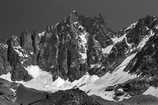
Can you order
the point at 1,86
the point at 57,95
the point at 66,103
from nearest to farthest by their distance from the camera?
the point at 66,103
the point at 57,95
the point at 1,86

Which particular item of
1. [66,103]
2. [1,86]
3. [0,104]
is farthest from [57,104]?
[1,86]

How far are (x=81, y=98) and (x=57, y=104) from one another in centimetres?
641

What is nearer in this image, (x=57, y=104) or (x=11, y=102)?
(x=57, y=104)

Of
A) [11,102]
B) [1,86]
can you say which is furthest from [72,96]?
[1,86]

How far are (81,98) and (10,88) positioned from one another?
33.9m

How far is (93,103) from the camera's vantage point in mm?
114500

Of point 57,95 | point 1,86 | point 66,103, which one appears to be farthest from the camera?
point 1,86

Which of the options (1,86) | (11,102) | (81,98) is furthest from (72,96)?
(1,86)

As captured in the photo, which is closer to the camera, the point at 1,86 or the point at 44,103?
the point at 44,103

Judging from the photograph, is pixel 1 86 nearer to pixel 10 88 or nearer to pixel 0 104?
pixel 10 88

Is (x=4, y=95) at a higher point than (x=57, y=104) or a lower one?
higher

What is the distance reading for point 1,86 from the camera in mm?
136875

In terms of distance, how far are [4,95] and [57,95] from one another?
15.7m

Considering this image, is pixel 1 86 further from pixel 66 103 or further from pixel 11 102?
pixel 66 103
